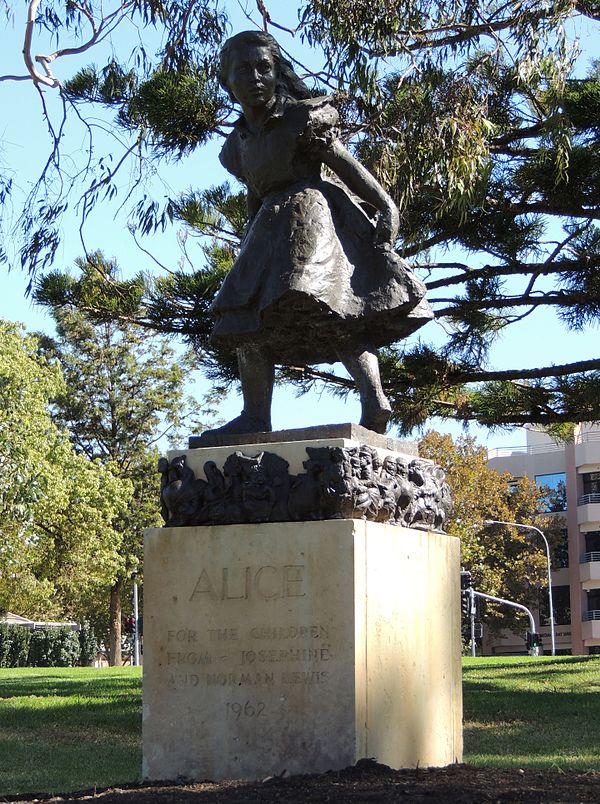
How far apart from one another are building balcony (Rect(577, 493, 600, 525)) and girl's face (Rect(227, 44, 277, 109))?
46863 mm

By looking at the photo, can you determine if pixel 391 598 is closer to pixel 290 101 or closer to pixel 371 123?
pixel 290 101

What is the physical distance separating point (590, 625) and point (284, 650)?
46908mm

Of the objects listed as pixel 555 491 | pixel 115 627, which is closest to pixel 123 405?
pixel 115 627

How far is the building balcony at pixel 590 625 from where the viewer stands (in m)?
49.6

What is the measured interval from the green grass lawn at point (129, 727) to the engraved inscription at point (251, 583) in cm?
227

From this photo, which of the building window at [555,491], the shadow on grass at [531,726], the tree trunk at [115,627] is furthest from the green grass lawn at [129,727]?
the building window at [555,491]

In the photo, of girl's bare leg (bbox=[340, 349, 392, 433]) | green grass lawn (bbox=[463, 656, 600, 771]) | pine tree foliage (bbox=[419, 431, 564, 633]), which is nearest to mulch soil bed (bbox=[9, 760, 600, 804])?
green grass lawn (bbox=[463, 656, 600, 771])

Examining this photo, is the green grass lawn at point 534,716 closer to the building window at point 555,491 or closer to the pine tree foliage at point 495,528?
the pine tree foliage at point 495,528

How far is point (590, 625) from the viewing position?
164 feet

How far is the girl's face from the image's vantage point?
6102mm

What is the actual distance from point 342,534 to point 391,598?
1.38ft

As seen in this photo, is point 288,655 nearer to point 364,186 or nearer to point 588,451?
point 364,186

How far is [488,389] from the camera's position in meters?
12.8

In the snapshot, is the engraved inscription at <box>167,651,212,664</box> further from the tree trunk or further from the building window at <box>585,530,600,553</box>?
the building window at <box>585,530,600,553</box>
